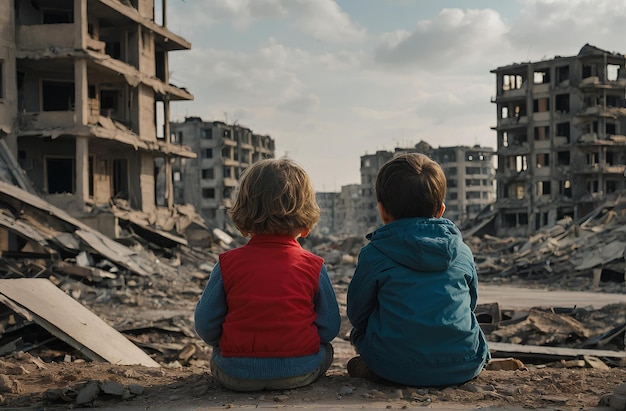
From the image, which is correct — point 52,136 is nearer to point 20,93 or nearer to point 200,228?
point 20,93

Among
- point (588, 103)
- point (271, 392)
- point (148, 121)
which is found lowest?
point (271, 392)

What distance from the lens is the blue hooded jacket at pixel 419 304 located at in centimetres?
319

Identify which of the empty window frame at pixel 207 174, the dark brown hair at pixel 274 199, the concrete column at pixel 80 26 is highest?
the concrete column at pixel 80 26

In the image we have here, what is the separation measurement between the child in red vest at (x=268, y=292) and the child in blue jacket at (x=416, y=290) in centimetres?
31

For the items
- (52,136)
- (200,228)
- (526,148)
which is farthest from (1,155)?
(526,148)

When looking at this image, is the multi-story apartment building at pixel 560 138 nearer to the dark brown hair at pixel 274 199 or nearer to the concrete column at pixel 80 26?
the concrete column at pixel 80 26

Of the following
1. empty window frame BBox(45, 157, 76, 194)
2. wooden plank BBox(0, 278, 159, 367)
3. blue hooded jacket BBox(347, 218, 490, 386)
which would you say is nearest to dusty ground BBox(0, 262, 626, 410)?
blue hooded jacket BBox(347, 218, 490, 386)

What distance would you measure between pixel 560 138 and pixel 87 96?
4190 centimetres

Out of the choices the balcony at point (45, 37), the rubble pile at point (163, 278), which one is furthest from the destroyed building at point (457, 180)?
the balcony at point (45, 37)

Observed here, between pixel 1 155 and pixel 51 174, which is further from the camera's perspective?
pixel 51 174

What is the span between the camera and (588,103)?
168ft

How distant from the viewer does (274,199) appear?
10.4ft

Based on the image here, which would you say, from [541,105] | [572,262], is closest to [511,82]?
[541,105]

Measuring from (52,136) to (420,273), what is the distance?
841 inches
